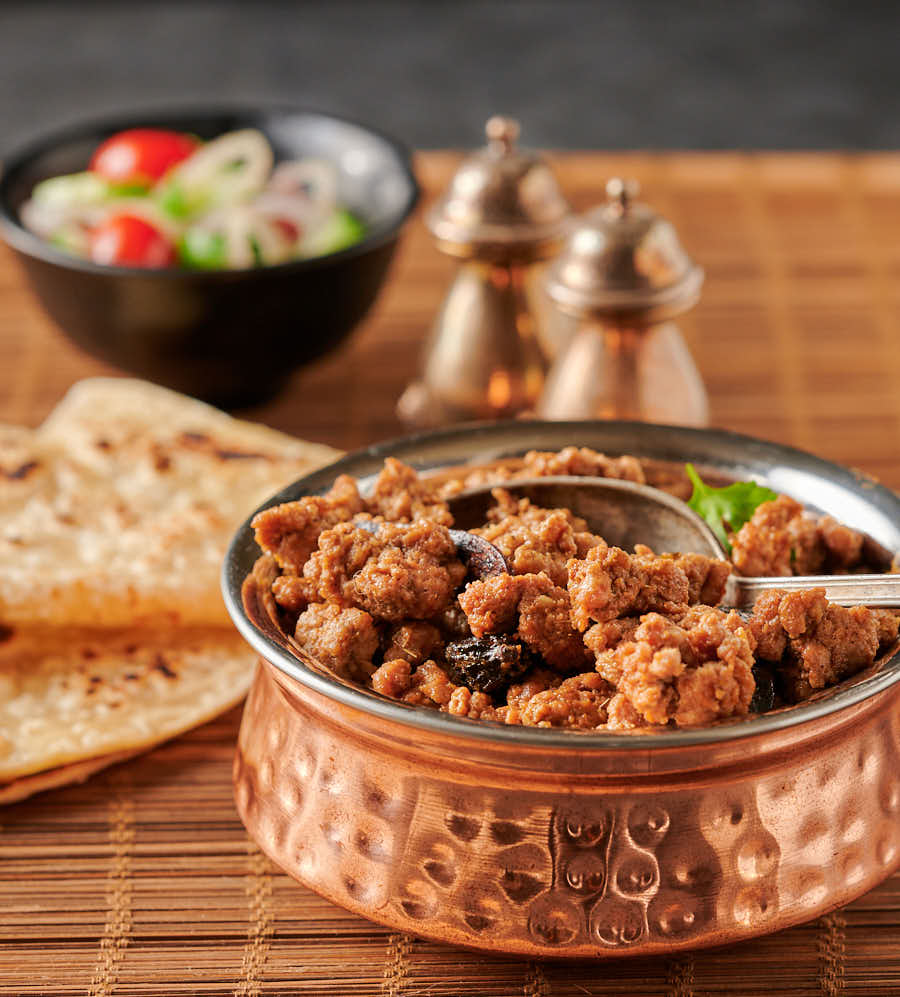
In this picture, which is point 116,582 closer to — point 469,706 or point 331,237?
point 469,706

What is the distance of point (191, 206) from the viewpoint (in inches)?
160

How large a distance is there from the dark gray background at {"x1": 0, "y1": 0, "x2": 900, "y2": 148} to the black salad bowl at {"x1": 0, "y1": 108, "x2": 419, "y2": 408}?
608 centimetres

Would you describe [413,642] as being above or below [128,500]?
above

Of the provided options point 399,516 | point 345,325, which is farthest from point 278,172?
point 399,516

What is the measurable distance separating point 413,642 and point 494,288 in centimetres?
175

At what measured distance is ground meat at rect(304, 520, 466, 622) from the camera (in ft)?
6.88

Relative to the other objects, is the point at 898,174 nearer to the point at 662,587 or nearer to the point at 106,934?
the point at 662,587

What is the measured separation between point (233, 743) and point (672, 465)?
3.38 feet

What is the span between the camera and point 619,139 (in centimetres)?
971

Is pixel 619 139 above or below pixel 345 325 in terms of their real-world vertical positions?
below

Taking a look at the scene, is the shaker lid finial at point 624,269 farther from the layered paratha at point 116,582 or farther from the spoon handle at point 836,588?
the spoon handle at point 836,588

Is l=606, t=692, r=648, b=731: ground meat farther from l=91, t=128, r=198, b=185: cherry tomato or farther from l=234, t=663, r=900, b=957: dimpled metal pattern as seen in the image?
l=91, t=128, r=198, b=185: cherry tomato

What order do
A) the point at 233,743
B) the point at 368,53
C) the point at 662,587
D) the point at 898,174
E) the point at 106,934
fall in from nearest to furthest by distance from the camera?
the point at 662,587, the point at 106,934, the point at 233,743, the point at 898,174, the point at 368,53

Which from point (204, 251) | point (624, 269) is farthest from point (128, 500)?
point (624, 269)
